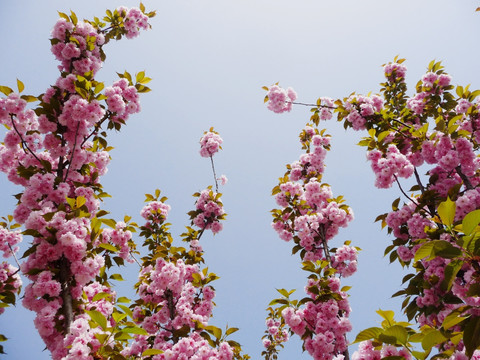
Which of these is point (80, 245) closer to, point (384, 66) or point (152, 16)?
point (152, 16)

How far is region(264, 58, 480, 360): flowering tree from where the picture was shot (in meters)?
2.12

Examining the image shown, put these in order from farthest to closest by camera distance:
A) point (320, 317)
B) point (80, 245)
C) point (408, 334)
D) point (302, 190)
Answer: point (302, 190), point (320, 317), point (80, 245), point (408, 334)

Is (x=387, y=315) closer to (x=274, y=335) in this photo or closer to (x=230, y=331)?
(x=230, y=331)

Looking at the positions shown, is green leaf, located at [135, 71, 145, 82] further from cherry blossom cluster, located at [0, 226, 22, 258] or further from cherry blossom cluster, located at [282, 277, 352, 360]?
cherry blossom cluster, located at [282, 277, 352, 360]

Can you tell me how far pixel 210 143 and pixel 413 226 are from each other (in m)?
6.94

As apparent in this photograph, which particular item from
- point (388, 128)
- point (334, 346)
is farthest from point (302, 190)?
point (334, 346)

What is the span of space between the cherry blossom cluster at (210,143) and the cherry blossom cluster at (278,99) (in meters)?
2.27

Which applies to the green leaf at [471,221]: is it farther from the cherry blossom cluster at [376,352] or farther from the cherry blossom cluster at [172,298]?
the cherry blossom cluster at [172,298]

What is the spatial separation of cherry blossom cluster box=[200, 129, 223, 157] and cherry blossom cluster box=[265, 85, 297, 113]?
2.27 metres

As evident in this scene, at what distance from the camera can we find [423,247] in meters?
2.15

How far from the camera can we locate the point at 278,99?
336 inches

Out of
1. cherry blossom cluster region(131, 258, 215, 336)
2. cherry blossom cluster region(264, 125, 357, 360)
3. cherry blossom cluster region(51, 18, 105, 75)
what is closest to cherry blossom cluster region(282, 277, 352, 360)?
cherry blossom cluster region(264, 125, 357, 360)

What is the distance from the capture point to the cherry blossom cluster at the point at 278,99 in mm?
8531

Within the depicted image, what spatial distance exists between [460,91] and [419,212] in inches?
115
